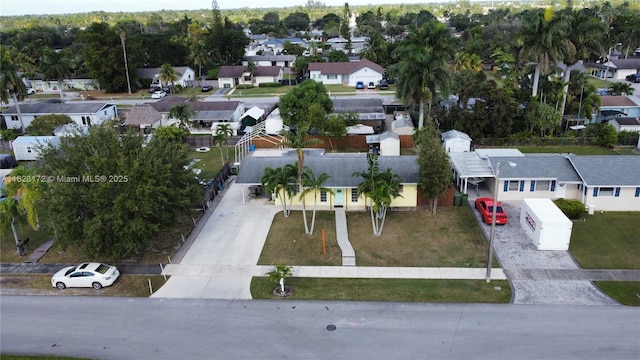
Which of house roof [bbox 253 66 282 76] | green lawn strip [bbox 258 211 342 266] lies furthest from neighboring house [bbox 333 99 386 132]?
house roof [bbox 253 66 282 76]

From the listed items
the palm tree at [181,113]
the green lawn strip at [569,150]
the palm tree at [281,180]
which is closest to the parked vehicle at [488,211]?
Answer: the palm tree at [281,180]

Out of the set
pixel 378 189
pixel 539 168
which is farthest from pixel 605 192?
pixel 378 189

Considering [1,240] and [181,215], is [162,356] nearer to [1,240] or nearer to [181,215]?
[181,215]

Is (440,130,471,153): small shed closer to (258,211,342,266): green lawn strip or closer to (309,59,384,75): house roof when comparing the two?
(258,211,342,266): green lawn strip

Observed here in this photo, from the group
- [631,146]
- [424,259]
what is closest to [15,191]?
[424,259]

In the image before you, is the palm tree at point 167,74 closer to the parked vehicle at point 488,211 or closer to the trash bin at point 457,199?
the trash bin at point 457,199

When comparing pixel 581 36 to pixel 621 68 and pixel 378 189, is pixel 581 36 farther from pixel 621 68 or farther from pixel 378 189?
pixel 621 68
